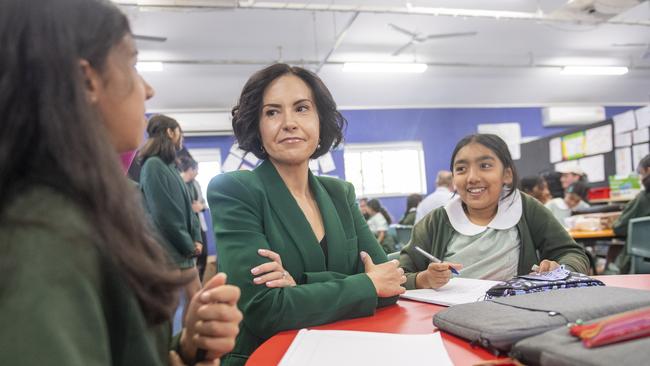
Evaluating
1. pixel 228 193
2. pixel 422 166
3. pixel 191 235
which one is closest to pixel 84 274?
pixel 228 193

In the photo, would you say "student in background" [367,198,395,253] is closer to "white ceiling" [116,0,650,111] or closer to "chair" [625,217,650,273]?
"white ceiling" [116,0,650,111]

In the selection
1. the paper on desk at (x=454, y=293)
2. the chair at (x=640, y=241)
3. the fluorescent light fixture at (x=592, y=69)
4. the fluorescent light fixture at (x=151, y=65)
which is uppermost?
the fluorescent light fixture at (x=151, y=65)

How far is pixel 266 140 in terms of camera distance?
1.44 metres

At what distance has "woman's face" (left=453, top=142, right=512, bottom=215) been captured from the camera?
1804mm

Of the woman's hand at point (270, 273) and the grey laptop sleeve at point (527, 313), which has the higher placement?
the woman's hand at point (270, 273)

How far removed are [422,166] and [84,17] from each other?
9.24 m

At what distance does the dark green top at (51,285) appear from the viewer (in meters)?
0.38

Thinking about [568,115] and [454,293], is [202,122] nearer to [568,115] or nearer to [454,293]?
[568,115]

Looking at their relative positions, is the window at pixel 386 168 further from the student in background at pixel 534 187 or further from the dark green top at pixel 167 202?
the dark green top at pixel 167 202

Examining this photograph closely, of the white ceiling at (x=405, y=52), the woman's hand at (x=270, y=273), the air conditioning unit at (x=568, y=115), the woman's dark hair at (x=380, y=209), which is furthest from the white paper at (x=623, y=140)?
the woman's hand at (x=270, y=273)

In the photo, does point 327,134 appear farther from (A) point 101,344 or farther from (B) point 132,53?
(A) point 101,344

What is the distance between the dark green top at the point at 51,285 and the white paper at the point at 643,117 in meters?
7.26

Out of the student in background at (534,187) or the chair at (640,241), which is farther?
the student in background at (534,187)

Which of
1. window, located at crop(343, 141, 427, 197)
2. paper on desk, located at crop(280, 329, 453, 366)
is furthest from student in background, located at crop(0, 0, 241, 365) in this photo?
Answer: window, located at crop(343, 141, 427, 197)
